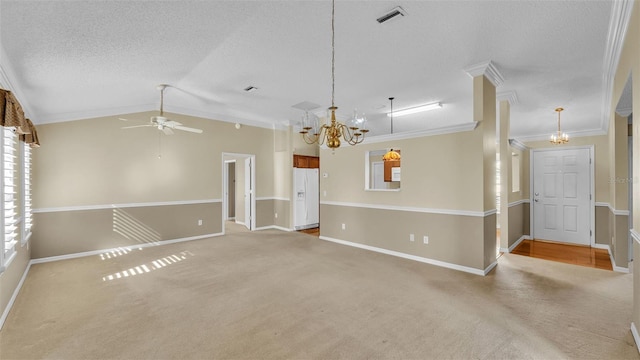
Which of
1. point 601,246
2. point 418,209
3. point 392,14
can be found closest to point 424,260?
point 418,209

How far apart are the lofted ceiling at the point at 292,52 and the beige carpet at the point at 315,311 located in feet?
8.20

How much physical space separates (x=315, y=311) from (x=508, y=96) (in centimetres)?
453

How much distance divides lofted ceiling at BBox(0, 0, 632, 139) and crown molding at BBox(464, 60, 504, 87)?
0.22 ft

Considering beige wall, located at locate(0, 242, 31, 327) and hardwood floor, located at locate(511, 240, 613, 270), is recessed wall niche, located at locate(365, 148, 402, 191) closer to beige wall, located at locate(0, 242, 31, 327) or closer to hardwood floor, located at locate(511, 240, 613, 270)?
hardwood floor, located at locate(511, 240, 613, 270)

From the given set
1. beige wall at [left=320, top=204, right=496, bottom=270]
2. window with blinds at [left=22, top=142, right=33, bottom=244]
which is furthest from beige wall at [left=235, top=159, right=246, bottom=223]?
window with blinds at [left=22, top=142, right=33, bottom=244]

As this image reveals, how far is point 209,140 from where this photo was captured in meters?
6.36

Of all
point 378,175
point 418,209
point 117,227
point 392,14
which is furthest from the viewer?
point 378,175

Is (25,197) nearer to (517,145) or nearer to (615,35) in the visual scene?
(615,35)

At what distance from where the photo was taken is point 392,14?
8.26 feet

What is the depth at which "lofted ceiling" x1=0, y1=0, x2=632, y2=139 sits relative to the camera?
241cm

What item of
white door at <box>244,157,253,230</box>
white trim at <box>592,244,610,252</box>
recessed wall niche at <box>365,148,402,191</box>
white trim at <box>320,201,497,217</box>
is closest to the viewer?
white trim at <box>320,201,497,217</box>

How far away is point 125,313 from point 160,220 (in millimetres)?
3217

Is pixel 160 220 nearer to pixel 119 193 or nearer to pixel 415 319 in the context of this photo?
pixel 119 193

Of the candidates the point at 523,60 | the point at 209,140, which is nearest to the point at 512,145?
the point at 523,60
